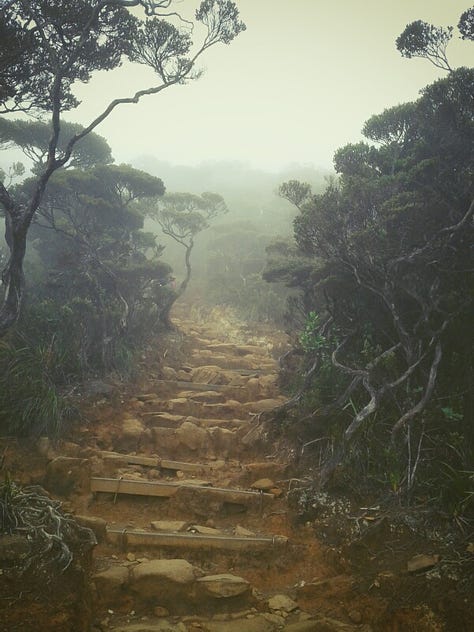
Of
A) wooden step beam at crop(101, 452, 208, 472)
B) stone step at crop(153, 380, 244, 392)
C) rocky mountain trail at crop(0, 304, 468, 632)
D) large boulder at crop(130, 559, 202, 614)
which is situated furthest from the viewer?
stone step at crop(153, 380, 244, 392)

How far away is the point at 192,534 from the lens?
5012mm

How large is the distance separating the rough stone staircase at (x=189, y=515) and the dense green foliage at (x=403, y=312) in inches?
54.4

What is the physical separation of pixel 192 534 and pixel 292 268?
26.6 ft

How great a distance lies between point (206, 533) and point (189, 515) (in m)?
0.69

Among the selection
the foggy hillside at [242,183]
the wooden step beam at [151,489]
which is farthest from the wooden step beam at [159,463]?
the foggy hillside at [242,183]

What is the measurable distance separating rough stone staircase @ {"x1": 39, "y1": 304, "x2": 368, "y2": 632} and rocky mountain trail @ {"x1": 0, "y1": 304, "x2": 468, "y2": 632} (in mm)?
16

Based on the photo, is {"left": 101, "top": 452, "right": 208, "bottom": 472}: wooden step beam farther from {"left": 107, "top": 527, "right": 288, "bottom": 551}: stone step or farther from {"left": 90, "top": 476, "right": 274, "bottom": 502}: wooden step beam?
{"left": 107, "top": 527, "right": 288, "bottom": 551}: stone step

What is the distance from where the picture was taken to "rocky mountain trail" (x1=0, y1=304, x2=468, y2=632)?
13.0ft

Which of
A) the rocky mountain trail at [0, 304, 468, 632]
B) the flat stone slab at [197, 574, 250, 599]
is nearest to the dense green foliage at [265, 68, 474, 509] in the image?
the rocky mountain trail at [0, 304, 468, 632]

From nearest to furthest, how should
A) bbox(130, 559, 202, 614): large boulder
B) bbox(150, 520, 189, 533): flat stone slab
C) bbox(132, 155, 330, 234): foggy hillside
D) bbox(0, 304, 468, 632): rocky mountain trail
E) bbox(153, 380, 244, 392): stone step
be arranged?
1. bbox(0, 304, 468, 632): rocky mountain trail
2. bbox(130, 559, 202, 614): large boulder
3. bbox(150, 520, 189, 533): flat stone slab
4. bbox(153, 380, 244, 392): stone step
5. bbox(132, 155, 330, 234): foggy hillside

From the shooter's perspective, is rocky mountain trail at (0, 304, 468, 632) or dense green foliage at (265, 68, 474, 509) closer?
rocky mountain trail at (0, 304, 468, 632)

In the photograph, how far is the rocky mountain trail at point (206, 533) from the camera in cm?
395

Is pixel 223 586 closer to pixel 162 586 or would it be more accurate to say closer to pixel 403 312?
pixel 162 586

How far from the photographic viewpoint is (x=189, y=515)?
18.8 feet
